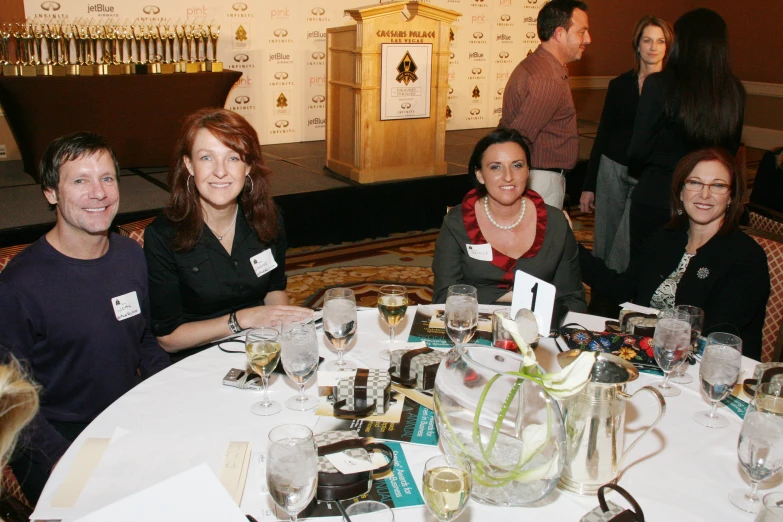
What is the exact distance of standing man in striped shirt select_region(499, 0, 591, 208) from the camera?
3.90 meters

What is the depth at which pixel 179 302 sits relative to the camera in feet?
7.35

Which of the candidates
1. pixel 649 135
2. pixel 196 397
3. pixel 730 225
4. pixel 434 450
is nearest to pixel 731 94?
pixel 649 135

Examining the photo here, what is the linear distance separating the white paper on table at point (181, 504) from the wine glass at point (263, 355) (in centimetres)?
44

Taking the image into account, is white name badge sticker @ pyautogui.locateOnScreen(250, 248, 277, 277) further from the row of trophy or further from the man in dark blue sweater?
the row of trophy

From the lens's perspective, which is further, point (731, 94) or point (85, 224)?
point (731, 94)

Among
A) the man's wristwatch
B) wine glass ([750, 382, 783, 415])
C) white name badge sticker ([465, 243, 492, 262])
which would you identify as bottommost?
the man's wristwatch

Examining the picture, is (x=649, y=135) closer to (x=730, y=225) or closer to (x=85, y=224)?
(x=730, y=225)

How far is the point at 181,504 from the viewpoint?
105 cm

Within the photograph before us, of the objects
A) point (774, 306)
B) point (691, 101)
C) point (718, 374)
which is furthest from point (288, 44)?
point (718, 374)

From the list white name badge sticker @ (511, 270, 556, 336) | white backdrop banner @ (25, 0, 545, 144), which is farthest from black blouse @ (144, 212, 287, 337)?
white backdrop banner @ (25, 0, 545, 144)

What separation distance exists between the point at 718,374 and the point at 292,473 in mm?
945

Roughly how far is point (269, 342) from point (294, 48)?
570 cm

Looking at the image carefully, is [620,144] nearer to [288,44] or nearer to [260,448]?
[260,448]

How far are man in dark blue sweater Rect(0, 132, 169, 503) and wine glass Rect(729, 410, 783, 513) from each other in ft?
5.14
